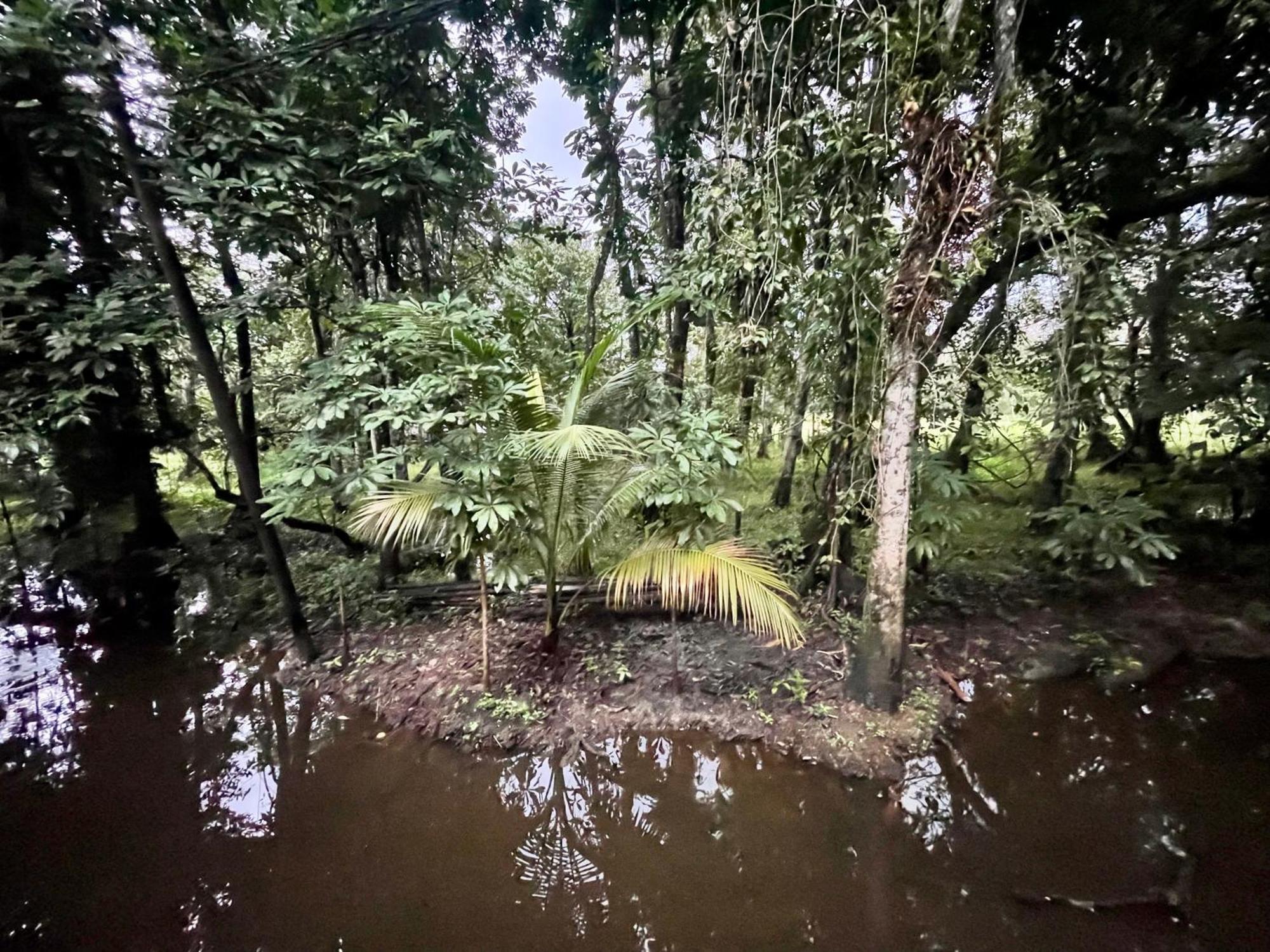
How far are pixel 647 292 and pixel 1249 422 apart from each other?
461 cm

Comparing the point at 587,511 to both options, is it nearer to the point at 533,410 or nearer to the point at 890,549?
the point at 533,410

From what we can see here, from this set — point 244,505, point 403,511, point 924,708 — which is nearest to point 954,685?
point 924,708

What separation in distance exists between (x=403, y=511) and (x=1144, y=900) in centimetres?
413

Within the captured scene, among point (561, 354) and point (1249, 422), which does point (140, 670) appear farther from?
point (1249, 422)

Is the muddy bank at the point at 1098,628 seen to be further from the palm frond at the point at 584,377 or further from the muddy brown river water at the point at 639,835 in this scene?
the palm frond at the point at 584,377

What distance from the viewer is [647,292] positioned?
4812 mm

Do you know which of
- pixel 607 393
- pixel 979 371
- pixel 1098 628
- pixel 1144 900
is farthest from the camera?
pixel 979 371

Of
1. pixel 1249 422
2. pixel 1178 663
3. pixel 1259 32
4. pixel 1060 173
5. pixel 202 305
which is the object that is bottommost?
pixel 1178 663

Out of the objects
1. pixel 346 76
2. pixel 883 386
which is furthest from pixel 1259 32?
pixel 346 76

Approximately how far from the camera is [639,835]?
289 cm

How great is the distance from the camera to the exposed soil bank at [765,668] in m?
3.54

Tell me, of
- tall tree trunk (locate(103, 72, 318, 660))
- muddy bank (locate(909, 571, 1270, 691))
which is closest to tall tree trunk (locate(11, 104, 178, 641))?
tall tree trunk (locate(103, 72, 318, 660))

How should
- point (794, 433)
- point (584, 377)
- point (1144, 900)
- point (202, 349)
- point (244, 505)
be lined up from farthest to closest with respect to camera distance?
point (244, 505)
point (794, 433)
point (202, 349)
point (584, 377)
point (1144, 900)

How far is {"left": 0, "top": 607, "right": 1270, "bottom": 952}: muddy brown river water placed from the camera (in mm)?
2340
